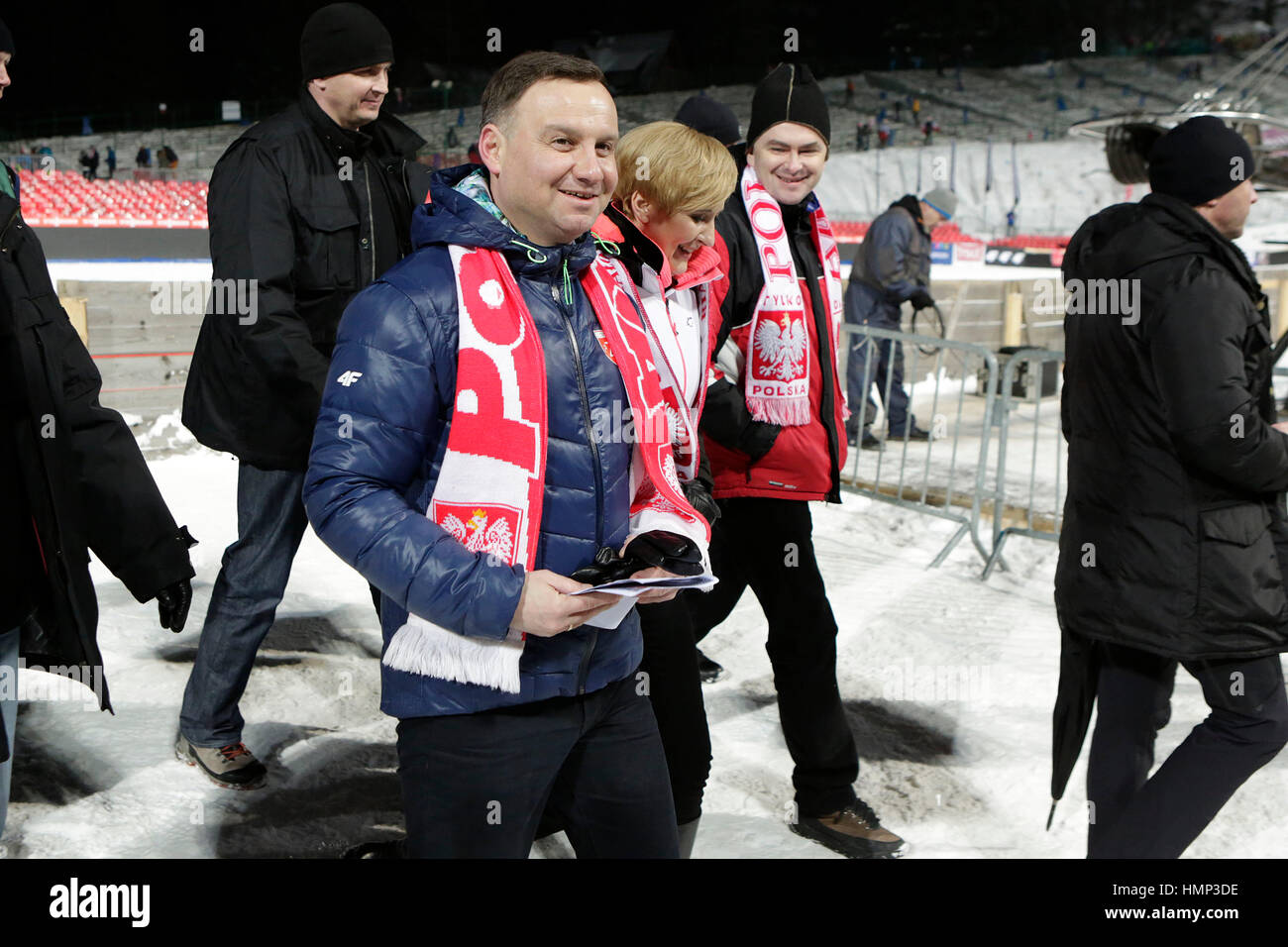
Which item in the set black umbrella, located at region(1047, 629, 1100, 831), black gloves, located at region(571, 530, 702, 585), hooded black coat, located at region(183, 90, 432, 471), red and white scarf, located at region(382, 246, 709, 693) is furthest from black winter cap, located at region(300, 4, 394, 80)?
black umbrella, located at region(1047, 629, 1100, 831)

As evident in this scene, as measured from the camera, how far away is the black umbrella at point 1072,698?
9.11 ft

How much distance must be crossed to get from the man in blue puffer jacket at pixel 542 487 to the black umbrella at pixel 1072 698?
4.33 ft

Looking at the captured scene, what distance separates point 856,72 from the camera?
36.9 m

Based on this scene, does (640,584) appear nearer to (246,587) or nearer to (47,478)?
(47,478)

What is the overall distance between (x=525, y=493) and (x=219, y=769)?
2.00m

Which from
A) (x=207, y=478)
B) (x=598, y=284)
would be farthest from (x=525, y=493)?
(x=207, y=478)

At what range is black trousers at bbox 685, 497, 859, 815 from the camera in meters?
3.15

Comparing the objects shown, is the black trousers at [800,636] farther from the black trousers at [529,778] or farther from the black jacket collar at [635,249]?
the black trousers at [529,778]

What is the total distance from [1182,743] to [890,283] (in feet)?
20.7

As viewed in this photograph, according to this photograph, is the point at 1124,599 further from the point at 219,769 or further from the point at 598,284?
the point at 219,769

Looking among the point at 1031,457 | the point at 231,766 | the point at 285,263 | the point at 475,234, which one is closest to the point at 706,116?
the point at 285,263

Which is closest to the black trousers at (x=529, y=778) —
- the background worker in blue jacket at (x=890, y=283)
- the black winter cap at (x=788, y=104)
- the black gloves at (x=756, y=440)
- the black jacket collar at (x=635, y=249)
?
the black jacket collar at (x=635, y=249)

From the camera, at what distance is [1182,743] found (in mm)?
2617

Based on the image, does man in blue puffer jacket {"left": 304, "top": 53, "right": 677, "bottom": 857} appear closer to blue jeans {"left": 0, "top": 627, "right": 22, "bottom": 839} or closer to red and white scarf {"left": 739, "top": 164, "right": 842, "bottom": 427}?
blue jeans {"left": 0, "top": 627, "right": 22, "bottom": 839}
